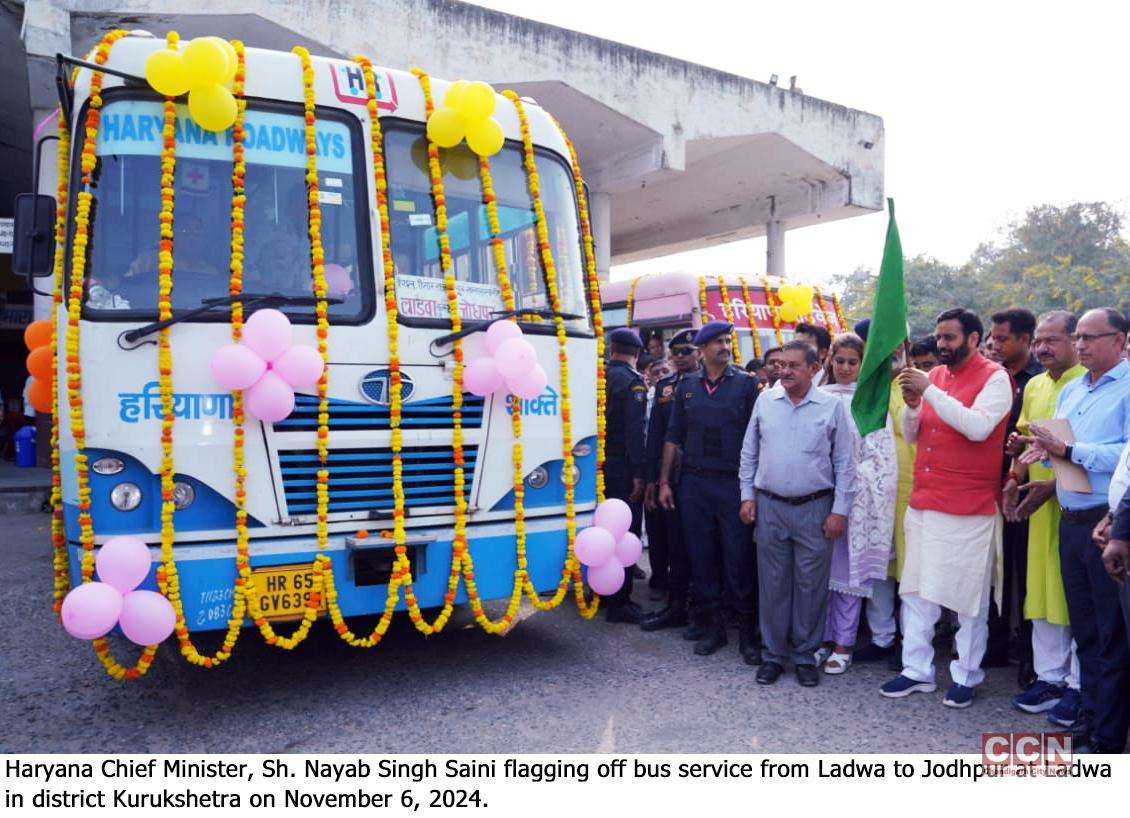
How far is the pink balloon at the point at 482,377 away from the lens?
4.16 m

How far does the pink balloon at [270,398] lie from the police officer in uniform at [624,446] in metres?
2.41

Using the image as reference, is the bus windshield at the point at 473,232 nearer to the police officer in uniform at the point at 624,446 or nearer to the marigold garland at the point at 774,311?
the police officer in uniform at the point at 624,446

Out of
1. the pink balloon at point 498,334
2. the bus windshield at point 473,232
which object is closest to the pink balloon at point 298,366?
the bus windshield at point 473,232

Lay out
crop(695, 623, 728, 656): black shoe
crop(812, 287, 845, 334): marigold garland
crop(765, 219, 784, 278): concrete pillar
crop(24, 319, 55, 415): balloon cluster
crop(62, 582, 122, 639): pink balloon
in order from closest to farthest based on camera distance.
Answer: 1. crop(62, 582, 122, 639): pink balloon
2. crop(24, 319, 55, 415): balloon cluster
3. crop(695, 623, 728, 656): black shoe
4. crop(812, 287, 845, 334): marigold garland
5. crop(765, 219, 784, 278): concrete pillar

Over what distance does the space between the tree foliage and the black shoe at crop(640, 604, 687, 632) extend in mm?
26459

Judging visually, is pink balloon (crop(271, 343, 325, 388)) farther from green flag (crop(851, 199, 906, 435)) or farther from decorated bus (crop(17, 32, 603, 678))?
green flag (crop(851, 199, 906, 435))

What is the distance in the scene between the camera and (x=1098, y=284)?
28500mm

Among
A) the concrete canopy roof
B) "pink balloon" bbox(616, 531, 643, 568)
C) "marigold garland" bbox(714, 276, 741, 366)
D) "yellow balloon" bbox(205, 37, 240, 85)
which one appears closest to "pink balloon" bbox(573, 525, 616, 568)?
"pink balloon" bbox(616, 531, 643, 568)

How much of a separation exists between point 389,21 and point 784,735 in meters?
8.90

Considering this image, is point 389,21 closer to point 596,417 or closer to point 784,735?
point 596,417

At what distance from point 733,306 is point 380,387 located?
6.69m

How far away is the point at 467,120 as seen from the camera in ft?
14.2

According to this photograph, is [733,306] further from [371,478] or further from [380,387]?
[371,478]

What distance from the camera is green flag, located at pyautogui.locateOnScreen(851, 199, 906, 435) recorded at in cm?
420
